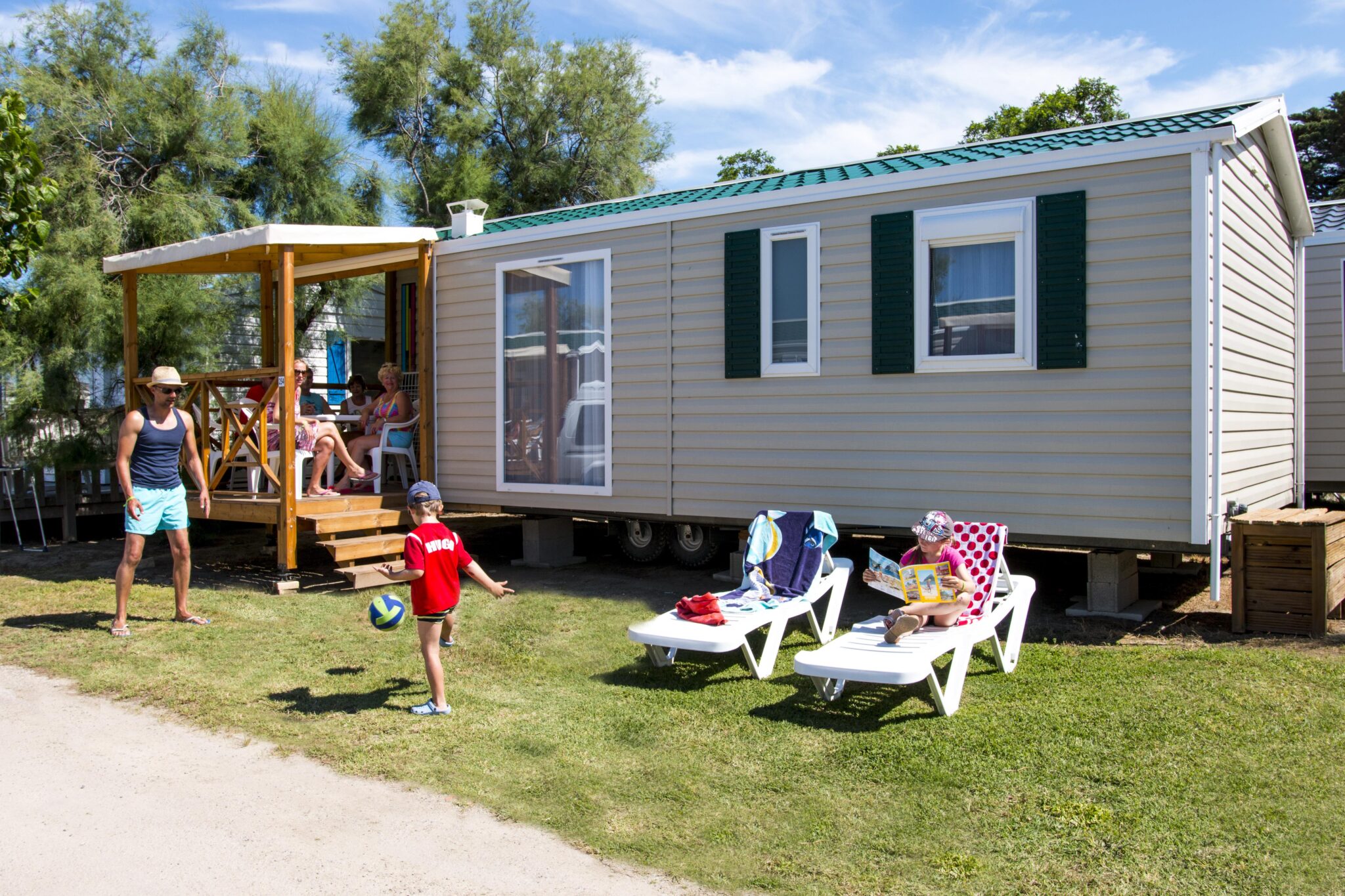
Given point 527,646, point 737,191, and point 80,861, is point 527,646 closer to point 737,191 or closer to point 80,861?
point 80,861

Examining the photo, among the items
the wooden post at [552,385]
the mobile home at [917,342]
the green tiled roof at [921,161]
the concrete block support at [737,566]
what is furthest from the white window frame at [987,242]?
the wooden post at [552,385]

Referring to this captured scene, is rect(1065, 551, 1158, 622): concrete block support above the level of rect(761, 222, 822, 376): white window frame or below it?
below

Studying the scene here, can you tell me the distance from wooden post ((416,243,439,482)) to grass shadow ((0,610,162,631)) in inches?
112

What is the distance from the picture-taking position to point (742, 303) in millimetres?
7285

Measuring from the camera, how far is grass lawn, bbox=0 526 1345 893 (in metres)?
3.04

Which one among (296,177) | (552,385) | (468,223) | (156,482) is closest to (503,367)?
(552,385)

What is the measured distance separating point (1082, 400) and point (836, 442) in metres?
1.63

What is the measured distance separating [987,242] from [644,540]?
149 inches

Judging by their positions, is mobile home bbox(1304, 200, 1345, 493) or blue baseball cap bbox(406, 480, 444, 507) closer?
blue baseball cap bbox(406, 480, 444, 507)

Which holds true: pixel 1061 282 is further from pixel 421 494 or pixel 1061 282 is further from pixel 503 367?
pixel 503 367

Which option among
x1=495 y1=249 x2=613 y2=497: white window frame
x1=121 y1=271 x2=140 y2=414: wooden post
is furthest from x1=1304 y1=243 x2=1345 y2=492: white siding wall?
x1=121 y1=271 x2=140 y2=414: wooden post

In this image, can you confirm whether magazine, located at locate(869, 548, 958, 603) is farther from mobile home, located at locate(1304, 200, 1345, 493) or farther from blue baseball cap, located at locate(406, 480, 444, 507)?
mobile home, located at locate(1304, 200, 1345, 493)

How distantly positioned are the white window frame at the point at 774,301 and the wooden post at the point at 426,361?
3302 millimetres

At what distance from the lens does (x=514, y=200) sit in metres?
22.7
